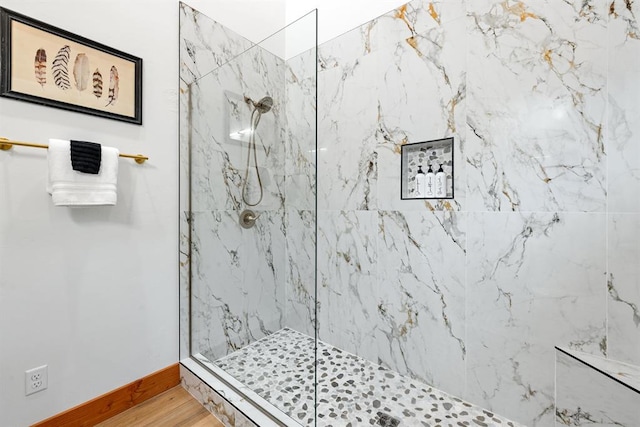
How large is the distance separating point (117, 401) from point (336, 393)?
113cm

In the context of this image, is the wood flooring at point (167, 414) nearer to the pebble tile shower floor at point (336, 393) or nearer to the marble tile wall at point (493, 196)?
the pebble tile shower floor at point (336, 393)

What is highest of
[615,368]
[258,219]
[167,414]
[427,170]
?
[427,170]

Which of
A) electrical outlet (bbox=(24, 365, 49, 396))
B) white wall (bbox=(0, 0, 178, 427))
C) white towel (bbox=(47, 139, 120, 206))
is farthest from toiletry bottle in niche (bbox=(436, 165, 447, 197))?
electrical outlet (bbox=(24, 365, 49, 396))

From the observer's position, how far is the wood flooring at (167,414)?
1446 mm

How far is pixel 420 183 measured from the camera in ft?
5.58

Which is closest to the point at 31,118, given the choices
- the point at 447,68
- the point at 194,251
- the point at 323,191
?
the point at 194,251

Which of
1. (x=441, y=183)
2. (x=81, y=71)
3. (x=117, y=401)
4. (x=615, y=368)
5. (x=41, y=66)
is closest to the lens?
(x=615, y=368)

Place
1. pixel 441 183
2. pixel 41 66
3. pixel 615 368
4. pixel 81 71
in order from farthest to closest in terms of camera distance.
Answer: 1. pixel 441 183
2. pixel 81 71
3. pixel 41 66
4. pixel 615 368

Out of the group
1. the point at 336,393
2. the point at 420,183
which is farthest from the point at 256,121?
the point at 336,393

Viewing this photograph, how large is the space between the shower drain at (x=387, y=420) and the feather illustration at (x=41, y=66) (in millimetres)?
2155

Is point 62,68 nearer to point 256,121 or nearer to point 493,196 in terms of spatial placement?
point 256,121

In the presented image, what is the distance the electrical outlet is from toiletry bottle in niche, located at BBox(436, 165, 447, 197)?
207cm

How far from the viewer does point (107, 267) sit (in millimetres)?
1479

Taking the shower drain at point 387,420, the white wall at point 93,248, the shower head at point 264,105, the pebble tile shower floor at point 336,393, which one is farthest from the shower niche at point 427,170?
the white wall at point 93,248
